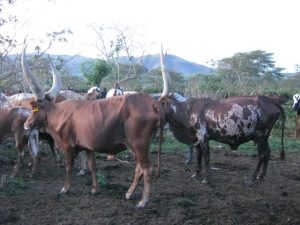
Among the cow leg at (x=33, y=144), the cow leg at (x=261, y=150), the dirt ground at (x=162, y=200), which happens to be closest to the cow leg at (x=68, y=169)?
the dirt ground at (x=162, y=200)

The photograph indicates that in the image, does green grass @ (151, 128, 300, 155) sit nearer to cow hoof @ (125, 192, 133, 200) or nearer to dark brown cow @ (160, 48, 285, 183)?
dark brown cow @ (160, 48, 285, 183)

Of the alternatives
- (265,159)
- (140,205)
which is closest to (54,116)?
(140,205)

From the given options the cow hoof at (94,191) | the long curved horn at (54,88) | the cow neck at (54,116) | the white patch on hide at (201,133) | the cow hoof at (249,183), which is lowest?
the cow hoof at (249,183)

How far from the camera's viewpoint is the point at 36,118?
7938mm

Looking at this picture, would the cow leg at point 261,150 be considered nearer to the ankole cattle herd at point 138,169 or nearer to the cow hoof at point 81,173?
the ankole cattle herd at point 138,169

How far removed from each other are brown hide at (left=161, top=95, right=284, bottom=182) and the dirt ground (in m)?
0.72

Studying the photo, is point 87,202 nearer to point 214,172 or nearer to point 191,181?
point 191,181

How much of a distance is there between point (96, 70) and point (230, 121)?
17599 mm

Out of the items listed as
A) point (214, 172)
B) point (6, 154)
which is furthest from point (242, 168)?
point (6, 154)

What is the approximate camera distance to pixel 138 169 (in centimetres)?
720

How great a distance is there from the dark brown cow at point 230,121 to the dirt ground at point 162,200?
71cm

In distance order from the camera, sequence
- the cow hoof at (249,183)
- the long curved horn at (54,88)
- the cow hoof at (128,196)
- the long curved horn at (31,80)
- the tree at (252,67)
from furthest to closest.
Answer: the tree at (252,67)
the cow hoof at (249,183)
the long curved horn at (54,88)
the long curved horn at (31,80)
the cow hoof at (128,196)

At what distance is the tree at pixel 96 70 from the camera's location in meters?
25.8

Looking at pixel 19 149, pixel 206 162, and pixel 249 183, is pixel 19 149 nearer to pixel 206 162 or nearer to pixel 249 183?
pixel 206 162
